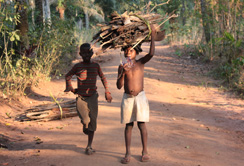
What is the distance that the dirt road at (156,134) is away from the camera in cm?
384

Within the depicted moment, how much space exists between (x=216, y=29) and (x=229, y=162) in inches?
379

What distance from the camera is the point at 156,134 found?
4906mm

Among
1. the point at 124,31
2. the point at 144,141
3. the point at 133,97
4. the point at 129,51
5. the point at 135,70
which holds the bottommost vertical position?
the point at 144,141

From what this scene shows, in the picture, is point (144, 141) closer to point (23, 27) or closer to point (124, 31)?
point (124, 31)

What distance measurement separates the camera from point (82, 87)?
410 centimetres

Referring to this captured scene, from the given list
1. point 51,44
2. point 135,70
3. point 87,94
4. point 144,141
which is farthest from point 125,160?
point 51,44

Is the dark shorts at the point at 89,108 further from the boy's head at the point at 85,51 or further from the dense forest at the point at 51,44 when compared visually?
the dense forest at the point at 51,44

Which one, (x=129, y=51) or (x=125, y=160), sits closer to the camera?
(x=125, y=160)

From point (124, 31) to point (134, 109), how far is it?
3.37ft

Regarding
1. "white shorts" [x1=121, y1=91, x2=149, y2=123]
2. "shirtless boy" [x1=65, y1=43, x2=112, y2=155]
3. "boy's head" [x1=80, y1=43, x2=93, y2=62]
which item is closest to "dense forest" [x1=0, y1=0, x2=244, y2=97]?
"boy's head" [x1=80, y1=43, x2=93, y2=62]

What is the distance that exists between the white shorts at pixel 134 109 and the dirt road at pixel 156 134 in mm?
537

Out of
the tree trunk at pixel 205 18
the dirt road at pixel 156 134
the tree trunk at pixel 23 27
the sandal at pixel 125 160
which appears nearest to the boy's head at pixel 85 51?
the dirt road at pixel 156 134

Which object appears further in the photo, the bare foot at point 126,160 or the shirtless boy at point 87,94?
the shirtless boy at point 87,94

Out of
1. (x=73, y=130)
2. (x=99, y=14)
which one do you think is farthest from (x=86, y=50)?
(x=99, y=14)
